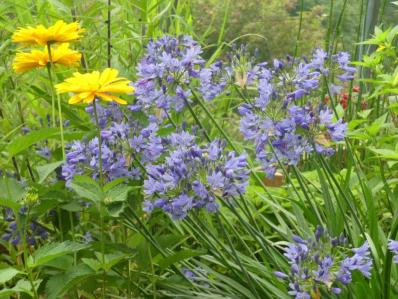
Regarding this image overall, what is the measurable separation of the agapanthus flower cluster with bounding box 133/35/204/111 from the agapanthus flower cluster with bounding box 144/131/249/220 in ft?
0.55

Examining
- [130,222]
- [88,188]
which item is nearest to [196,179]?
[88,188]

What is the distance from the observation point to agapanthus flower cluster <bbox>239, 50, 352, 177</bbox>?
3.75 feet

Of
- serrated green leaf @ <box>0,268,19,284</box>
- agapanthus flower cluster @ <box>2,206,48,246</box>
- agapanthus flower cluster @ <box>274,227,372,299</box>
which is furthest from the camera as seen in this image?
agapanthus flower cluster @ <box>2,206,48,246</box>

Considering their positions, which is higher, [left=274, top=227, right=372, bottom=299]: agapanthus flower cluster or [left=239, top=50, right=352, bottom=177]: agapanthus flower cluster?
[left=239, top=50, right=352, bottom=177]: agapanthus flower cluster

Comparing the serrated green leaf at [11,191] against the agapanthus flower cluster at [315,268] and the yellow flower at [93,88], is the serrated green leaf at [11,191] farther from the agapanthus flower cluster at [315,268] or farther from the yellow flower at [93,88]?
the agapanthus flower cluster at [315,268]

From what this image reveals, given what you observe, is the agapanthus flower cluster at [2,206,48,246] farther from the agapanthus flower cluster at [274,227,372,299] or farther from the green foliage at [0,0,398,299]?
the agapanthus flower cluster at [274,227,372,299]

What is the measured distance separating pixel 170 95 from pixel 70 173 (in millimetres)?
221

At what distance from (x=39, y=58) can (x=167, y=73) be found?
0.23 metres

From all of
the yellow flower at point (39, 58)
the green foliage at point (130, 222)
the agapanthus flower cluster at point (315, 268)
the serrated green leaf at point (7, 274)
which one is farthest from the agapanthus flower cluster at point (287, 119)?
the serrated green leaf at point (7, 274)

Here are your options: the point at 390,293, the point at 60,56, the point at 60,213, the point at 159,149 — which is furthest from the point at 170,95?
the point at 390,293

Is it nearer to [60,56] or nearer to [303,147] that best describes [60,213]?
[60,56]

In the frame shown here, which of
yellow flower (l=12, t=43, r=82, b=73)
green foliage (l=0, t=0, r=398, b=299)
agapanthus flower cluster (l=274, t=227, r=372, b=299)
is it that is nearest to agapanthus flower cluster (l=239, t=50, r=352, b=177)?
green foliage (l=0, t=0, r=398, b=299)

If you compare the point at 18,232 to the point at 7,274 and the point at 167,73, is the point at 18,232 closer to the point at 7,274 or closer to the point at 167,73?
the point at 7,274

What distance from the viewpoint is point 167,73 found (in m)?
1.20
